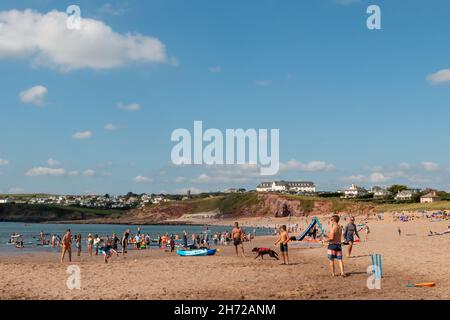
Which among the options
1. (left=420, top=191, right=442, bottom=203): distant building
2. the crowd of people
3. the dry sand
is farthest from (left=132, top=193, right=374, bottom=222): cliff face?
the dry sand

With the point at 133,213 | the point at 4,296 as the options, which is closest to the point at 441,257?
the point at 4,296

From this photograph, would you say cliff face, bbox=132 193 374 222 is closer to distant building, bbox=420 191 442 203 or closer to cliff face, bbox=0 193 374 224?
cliff face, bbox=0 193 374 224

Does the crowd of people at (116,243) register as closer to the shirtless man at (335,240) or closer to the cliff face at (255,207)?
the shirtless man at (335,240)

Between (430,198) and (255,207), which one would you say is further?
(255,207)

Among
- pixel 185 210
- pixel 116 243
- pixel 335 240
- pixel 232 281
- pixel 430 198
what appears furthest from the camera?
pixel 185 210

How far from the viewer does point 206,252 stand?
Result: 90.6 ft

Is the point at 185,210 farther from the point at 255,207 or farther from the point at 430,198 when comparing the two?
the point at 430,198

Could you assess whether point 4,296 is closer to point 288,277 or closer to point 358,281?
point 288,277

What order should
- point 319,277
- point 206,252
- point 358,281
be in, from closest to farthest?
point 358,281, point 319,277, point 206,252

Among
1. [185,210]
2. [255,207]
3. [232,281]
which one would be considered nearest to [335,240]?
[232,281]

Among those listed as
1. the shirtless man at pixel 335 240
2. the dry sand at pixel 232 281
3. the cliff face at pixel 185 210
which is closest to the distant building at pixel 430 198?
the cliff face at pixel 185 210

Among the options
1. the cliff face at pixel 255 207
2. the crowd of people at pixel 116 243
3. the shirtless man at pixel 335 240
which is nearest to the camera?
the shirtless man at pixel 335 240

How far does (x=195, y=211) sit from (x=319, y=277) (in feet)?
554
